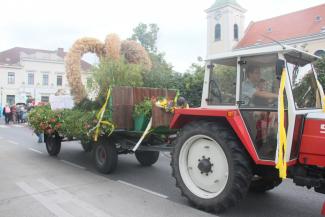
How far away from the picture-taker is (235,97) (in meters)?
4.38

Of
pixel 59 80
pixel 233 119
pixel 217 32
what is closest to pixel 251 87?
pixel 233 119

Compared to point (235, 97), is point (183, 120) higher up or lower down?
lower down

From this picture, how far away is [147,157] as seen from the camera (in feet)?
24.5

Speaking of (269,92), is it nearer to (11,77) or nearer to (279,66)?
(279,66)

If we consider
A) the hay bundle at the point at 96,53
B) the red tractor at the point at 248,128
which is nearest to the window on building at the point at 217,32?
the hay bundle at the point at 96,53

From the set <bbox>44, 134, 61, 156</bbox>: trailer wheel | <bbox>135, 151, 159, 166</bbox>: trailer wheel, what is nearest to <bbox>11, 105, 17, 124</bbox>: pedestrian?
<bbox>44, 134, 61, 156</bbox>: trailer wheel

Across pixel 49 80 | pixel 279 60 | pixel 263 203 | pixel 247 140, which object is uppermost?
pixel 49 80

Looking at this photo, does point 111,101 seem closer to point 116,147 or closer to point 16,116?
point 116,147

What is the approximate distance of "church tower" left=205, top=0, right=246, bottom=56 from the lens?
46.4 m

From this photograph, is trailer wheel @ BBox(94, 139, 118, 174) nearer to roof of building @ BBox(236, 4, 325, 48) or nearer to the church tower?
roof of building @ BBox(236, 4, 325, 48)

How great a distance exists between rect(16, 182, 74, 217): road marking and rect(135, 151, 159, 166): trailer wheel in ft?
8.32

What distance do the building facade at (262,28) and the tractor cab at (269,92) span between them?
105 ft

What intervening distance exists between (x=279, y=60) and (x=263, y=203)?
89.3 inches

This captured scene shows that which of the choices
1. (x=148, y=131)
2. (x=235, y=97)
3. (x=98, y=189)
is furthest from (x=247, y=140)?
(x=98, y=189)
